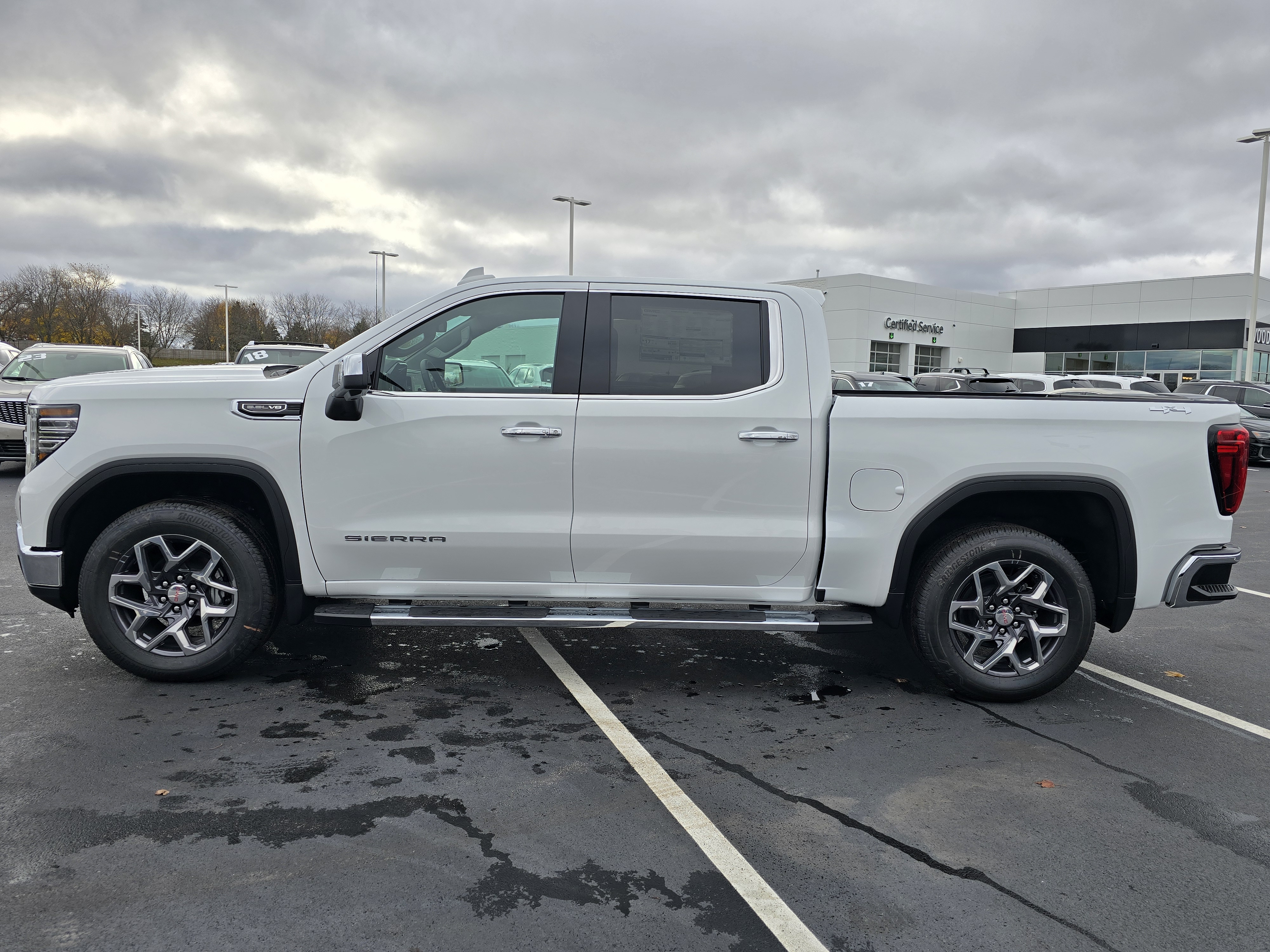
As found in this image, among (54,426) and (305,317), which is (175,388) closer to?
(54,426)

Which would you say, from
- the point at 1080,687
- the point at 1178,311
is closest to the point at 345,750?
the point at 1080,687

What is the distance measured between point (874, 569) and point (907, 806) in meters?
1.30

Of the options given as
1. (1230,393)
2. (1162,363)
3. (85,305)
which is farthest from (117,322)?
(1230,393)

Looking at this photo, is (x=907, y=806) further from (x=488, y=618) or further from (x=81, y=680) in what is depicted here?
(x=81, y=680)

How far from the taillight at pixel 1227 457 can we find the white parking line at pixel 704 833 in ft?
10.1

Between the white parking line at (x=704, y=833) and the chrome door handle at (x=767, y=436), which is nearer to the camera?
the white parking line at (x=704, y=833)

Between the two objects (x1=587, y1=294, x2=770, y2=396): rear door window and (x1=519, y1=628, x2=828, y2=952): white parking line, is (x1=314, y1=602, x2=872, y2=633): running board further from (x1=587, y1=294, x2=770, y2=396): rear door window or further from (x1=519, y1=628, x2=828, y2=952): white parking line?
(x1=587, y1=294, x2=770, y2=396): rear door window

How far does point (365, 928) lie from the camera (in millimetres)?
2654

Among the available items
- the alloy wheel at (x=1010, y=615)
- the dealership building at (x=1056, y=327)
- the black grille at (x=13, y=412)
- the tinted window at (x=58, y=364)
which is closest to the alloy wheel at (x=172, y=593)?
the alloy wheel at (x=1010, y=615)

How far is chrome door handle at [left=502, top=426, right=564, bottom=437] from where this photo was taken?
4.38 meters

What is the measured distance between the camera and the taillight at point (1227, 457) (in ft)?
14.8

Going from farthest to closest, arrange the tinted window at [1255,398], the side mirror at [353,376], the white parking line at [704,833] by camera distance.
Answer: the tinted window at [1255,398], the side mirror at [353,376], the white parking line at [704,833]

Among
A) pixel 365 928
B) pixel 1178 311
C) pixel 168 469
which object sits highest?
pixel 1178 311

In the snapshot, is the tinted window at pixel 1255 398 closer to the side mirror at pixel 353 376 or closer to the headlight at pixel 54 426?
the side mirror at pixel 353 376
